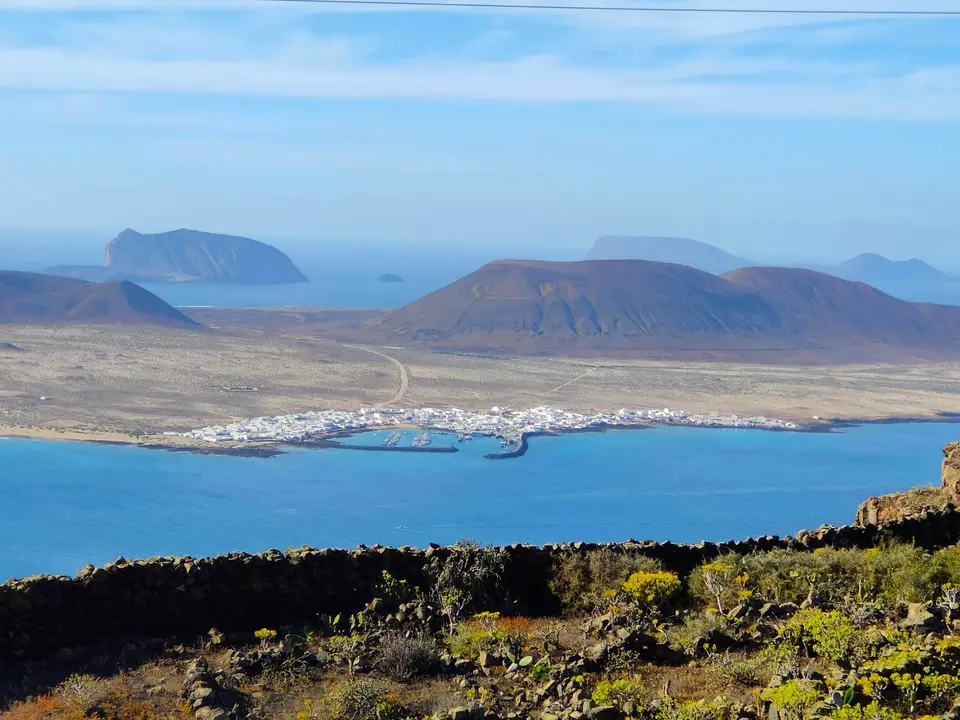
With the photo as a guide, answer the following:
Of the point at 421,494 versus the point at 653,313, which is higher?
the point at 653,313

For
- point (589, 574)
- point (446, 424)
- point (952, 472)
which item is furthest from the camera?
point (446, 424)

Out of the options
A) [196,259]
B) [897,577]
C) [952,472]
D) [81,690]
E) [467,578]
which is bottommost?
[81,690]

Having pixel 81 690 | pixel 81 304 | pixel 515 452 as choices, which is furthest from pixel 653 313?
pixel 81 690

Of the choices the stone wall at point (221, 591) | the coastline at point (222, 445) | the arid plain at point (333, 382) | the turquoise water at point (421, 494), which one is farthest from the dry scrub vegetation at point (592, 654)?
the arid plain at point (333, 382)

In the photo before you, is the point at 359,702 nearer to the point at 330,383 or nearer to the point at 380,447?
the point at 380,447

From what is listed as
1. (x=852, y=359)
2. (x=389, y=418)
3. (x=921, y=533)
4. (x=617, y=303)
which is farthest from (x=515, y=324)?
(x=921, y=533)
